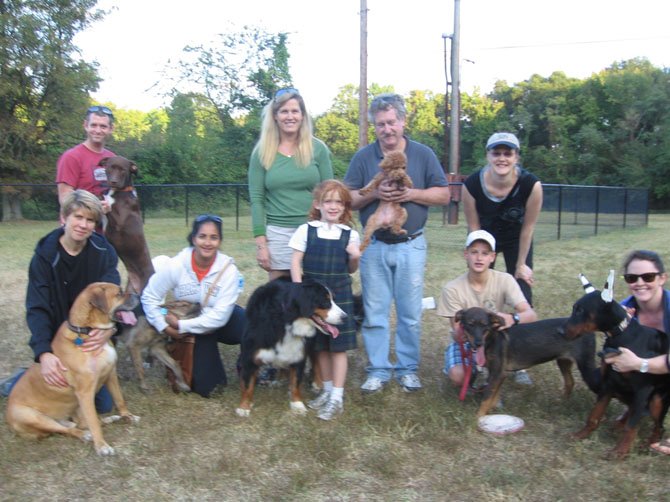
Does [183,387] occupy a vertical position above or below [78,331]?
below

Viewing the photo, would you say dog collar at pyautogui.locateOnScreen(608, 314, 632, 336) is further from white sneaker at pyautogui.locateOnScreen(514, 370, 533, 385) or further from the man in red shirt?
the man in red shirt

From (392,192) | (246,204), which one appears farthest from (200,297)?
(246,204)

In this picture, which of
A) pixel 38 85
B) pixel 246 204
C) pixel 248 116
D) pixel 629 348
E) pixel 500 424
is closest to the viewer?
pixel 629 348

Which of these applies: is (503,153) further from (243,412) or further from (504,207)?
(243,412)

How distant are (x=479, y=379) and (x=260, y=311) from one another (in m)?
1.99

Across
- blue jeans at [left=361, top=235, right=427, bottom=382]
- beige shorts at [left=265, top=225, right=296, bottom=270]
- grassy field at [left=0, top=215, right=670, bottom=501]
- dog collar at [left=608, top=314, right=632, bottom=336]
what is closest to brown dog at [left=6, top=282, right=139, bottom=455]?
grassy field at [left=0, top=215, right=670, bottom=501]

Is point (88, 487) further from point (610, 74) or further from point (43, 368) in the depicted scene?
point (610, 74)

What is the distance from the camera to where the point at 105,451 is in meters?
3.42

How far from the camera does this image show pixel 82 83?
2227 centimetres

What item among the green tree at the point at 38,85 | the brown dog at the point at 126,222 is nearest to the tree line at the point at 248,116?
the green tree at the point at 38,85

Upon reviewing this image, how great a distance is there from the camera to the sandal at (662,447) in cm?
332

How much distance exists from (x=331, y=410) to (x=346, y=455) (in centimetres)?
57

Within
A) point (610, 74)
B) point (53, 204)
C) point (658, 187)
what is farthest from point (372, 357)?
point (610, 74)

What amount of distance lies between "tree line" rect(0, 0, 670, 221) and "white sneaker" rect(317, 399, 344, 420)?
20.2 metres
